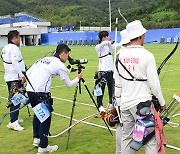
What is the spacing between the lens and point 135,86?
4352 millimetres

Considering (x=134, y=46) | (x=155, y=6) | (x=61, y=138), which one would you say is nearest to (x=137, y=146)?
(x=134, y=46)

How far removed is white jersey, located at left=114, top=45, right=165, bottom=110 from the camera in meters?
4.19

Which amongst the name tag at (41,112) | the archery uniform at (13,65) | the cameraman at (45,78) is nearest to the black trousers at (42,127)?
the cameraman at (45,78)

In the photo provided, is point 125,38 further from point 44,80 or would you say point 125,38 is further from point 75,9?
point 75,9

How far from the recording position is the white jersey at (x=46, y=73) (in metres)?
5.84

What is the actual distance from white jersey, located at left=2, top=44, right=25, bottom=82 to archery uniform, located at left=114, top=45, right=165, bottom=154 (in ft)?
11.1

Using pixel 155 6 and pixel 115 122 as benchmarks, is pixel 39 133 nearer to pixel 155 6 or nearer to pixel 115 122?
pixel 115 122

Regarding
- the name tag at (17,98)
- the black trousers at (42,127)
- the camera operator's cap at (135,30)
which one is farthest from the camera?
the name tag at (17,98)

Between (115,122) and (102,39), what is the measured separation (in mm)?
3069

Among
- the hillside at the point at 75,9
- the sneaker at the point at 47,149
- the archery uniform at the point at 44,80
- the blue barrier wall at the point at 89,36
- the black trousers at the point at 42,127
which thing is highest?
the hillside at the point at 75,9

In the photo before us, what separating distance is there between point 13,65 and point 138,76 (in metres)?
3.89

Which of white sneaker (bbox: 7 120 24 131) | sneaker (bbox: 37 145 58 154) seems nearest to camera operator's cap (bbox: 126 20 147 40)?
sneaker (bbox: 37 145 58 154)

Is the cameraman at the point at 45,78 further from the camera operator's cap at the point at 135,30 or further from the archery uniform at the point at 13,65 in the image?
the camera operator's cap at the point at 135,30

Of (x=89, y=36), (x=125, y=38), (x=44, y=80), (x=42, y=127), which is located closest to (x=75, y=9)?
(x=89, y=36)
